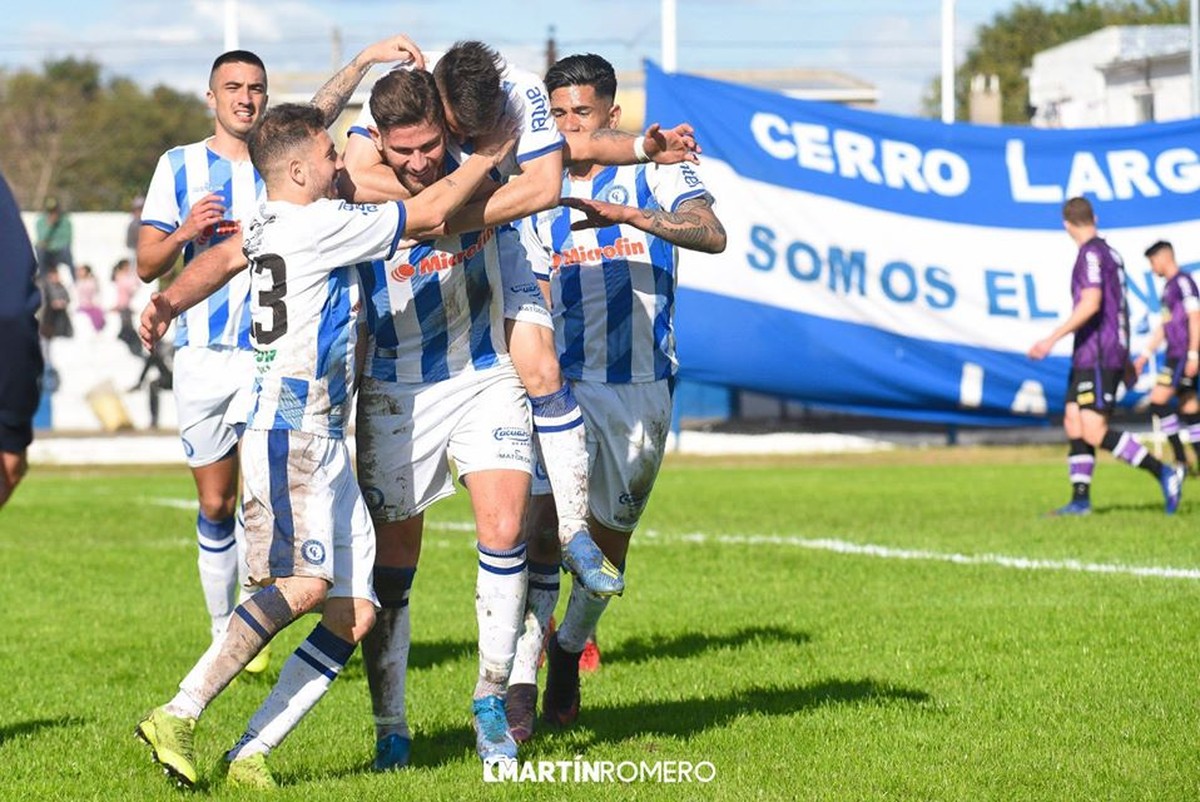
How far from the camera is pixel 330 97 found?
6.32 meters

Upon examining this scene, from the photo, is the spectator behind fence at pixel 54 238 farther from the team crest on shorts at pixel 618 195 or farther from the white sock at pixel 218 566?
the team crest on shorts at pixel 618 195

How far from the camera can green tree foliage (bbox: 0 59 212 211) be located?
52688 mm

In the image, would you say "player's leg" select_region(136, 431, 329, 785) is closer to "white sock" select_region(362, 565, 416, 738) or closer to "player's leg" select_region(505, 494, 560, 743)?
"white sock" select_region(362, 565, 416, 738)

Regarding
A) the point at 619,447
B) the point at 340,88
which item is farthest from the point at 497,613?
the point at 340,88

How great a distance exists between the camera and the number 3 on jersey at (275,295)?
16.8 ft


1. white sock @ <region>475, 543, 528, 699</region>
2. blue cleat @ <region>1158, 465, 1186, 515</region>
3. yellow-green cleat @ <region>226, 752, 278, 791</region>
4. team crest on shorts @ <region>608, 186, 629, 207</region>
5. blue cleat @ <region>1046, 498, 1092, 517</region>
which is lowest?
blue cleat @ <region>1046, 498, 1092, 517</region>

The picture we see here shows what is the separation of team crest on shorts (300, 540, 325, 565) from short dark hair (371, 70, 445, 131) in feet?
4.04

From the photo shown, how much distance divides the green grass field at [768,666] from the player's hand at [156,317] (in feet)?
4.54

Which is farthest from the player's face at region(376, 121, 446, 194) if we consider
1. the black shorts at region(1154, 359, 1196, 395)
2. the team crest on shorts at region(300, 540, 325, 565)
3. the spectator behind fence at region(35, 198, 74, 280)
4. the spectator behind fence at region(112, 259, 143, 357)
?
the spectator behind fence at region(35, 198, 74, 280)

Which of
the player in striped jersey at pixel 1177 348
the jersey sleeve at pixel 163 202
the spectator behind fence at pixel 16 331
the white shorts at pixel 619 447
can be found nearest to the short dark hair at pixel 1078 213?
the player in striped jersey at pixel 1177 348

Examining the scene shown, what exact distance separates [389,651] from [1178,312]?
45.3ft

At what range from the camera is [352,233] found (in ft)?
16.6

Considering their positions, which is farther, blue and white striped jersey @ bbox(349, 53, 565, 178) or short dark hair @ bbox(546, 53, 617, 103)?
short dark hair @ bbox(546, 53, 617, 103)

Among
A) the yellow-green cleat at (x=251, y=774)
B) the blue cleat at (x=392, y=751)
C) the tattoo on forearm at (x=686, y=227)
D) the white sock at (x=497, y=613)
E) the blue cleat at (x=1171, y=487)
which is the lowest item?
the blue cleat at (x=1171, y=487)
